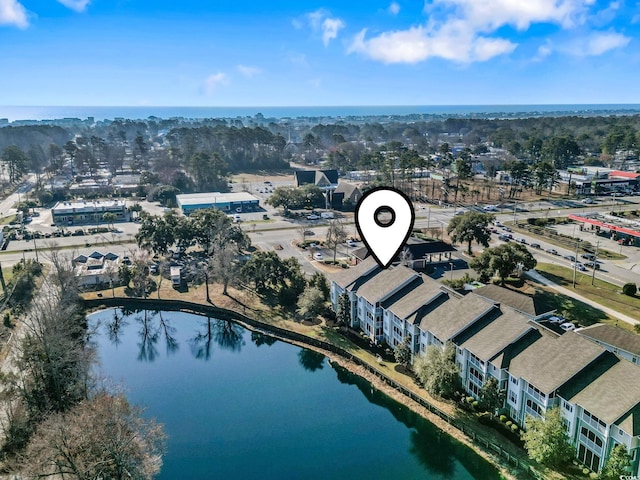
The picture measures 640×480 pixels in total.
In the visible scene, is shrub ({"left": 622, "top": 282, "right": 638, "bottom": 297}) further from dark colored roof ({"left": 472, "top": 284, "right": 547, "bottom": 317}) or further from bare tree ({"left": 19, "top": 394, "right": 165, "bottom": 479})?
bare tree ({"left": 19, "top": 394, "right": 165, "bottom": 479})

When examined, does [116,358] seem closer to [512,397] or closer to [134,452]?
[134,452]

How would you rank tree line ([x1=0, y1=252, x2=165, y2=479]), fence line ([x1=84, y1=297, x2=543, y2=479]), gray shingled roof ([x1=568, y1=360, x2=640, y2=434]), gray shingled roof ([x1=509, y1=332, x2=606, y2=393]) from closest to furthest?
tree line ([x1=0, y1=252, x2=165, y2=479]) → gray shingled roof ([x1=568, y1=360, x2=640, y2=434]) → gray shingled roof ([x1=509, y1=332, x2=606, y2=393]) → fence line ([x1=84, y1=297, x2=543, y2=479])

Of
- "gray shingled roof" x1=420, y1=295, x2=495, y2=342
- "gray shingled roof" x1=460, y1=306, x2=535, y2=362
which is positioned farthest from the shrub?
"gray shingled roof" x1=420, y1=295, x2=495, y2=342

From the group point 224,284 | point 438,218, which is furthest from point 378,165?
point 224,284

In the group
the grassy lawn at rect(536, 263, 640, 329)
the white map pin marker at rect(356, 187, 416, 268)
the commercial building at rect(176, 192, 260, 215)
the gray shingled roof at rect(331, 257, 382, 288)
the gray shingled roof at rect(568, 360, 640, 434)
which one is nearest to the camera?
the white map pin marker at rect(356, 187, 416, 268)

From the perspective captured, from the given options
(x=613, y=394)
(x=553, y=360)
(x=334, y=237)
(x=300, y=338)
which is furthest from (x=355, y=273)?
(x=613, y=394)

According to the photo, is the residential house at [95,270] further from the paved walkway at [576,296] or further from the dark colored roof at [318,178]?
the dark colored roof at [318,178]

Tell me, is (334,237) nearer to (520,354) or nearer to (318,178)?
(520,354)
